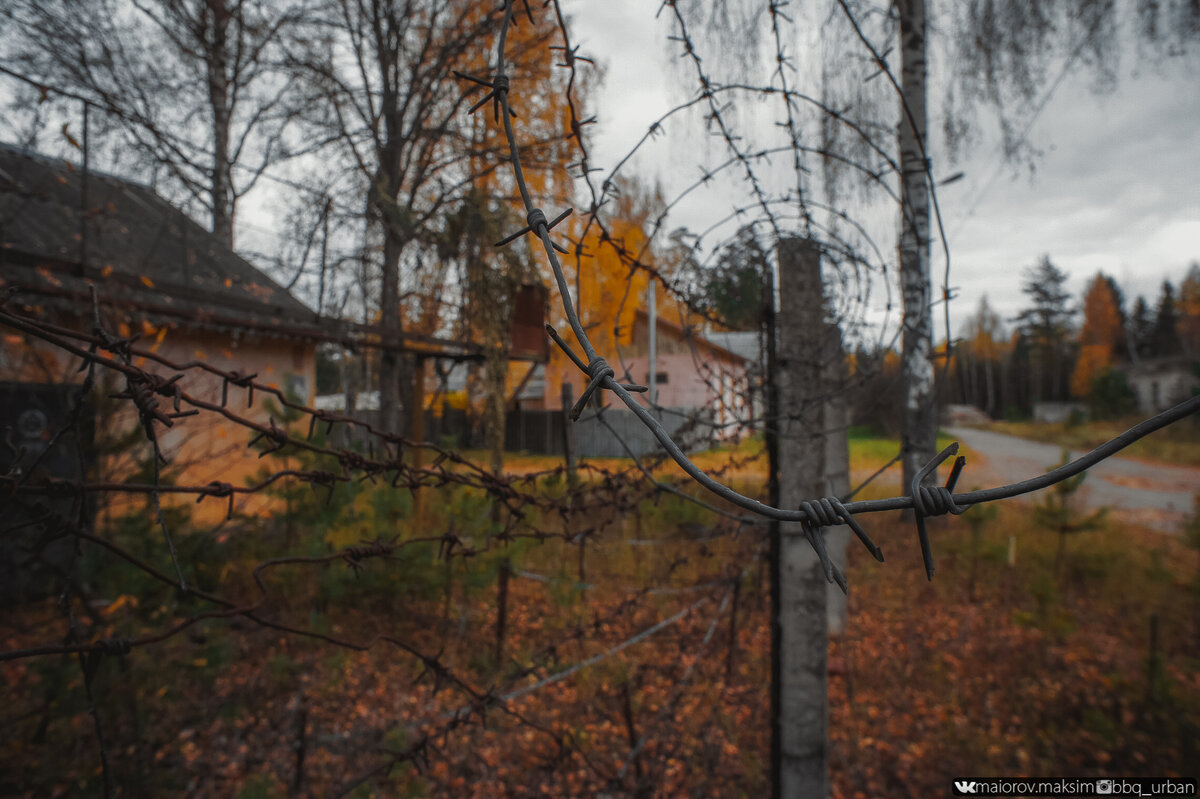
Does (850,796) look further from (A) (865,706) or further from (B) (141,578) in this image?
(B) (141,578)

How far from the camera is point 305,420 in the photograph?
16.3 ft

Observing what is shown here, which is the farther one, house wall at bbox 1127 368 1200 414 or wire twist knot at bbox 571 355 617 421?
house wall at bbox 1127 368 1200 414

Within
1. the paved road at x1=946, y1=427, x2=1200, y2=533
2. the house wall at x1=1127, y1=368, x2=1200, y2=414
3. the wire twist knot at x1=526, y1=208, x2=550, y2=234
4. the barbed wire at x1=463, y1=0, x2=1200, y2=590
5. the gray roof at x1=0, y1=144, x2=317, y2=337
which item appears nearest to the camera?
the barbed wire at x1=463, y1=0, x2=1200, y2=590

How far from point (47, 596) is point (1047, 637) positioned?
7356 millimetres

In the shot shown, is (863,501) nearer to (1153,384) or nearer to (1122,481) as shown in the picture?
(1122,481)

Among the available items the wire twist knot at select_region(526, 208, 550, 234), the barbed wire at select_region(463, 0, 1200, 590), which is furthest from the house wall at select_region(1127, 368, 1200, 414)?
the wire twist knot at select_region(526, 208, 550, 234)

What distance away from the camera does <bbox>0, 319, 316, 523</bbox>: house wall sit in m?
3.37

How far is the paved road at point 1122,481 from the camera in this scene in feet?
26.9

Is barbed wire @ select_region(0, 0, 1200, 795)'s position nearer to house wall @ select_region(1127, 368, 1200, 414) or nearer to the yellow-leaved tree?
house wall @ select_region(1127, 368, 1200, 414)

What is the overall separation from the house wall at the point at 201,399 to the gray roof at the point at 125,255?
0.41 metres

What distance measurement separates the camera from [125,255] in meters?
6.08

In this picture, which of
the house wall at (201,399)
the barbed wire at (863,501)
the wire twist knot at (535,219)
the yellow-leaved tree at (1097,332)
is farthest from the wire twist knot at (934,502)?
the yellow-leaved tree at (1097,332)

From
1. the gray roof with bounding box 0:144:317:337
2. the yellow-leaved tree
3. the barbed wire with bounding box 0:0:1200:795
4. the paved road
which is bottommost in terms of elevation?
the paved road

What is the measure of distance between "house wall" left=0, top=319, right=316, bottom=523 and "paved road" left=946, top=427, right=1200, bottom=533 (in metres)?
8.34
